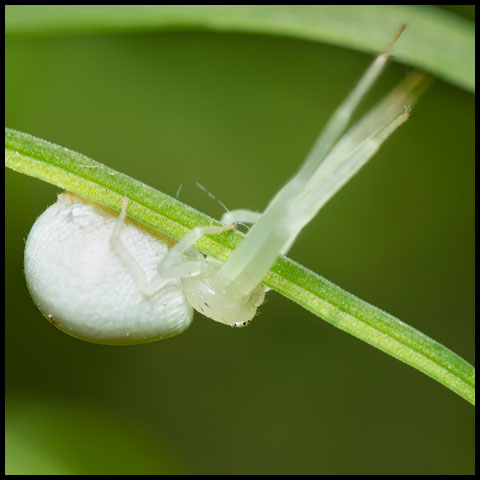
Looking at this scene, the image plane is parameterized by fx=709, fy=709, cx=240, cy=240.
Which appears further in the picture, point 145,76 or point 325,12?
point 145,76

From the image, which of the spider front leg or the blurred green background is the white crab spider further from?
the blurred green background

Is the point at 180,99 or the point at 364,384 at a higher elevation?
the point at 180,99

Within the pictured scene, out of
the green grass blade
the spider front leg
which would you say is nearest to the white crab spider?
the spider front leg

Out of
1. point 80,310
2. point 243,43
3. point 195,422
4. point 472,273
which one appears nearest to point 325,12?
point 243,43

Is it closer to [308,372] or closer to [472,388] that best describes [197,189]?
[308,372]

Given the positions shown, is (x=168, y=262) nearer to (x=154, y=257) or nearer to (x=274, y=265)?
(x=154, y=257)

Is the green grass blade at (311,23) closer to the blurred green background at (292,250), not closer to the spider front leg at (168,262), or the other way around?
the blurred green background at (292,250)

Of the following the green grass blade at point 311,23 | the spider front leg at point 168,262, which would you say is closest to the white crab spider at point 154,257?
the spider front leg at point 168,262
